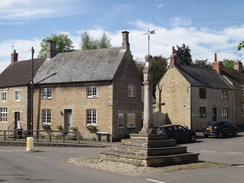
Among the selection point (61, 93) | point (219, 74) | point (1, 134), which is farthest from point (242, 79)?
point (1, 134)

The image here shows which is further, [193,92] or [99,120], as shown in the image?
[193,92]

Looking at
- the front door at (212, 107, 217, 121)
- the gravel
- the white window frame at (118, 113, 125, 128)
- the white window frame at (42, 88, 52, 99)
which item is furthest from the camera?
the front door at (212, 107, 217, 121)

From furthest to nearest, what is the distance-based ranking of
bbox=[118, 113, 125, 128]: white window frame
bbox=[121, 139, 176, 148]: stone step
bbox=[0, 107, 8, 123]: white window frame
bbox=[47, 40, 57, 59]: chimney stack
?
bbox=[47, 40, 57, 59]: chimney stack < bbox=[0, 107, 8, 123]: white window frame < bbox=[118, 113, 125, 128]: white window frame < bbox=[121, 139, 176, 148]: stone step

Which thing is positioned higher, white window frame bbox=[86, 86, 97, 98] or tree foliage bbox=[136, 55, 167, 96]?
tree foliage bbox=[136, 55, 167, 96]

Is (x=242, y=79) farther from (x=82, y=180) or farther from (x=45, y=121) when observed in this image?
(x=82, y=180)

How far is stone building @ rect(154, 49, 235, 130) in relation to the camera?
39.9 metres

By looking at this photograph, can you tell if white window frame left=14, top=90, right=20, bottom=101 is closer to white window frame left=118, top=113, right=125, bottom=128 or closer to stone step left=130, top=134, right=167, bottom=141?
white window frame left=118, top=113, right=125, bottom=128

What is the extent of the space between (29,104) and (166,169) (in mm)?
25608

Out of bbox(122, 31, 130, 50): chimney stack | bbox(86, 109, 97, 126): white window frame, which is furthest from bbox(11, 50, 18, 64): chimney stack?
bbox(122, 31, 130, 50): chimney stack

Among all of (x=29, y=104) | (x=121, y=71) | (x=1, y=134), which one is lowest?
(x=1, y=134)

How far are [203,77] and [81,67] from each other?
17097 mm

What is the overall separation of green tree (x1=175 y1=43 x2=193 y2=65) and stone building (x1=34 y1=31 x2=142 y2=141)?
102 feet

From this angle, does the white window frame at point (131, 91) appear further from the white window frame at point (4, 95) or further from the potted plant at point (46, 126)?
the white window frame at point (4, 95)

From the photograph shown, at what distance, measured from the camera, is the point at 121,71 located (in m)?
32.8
